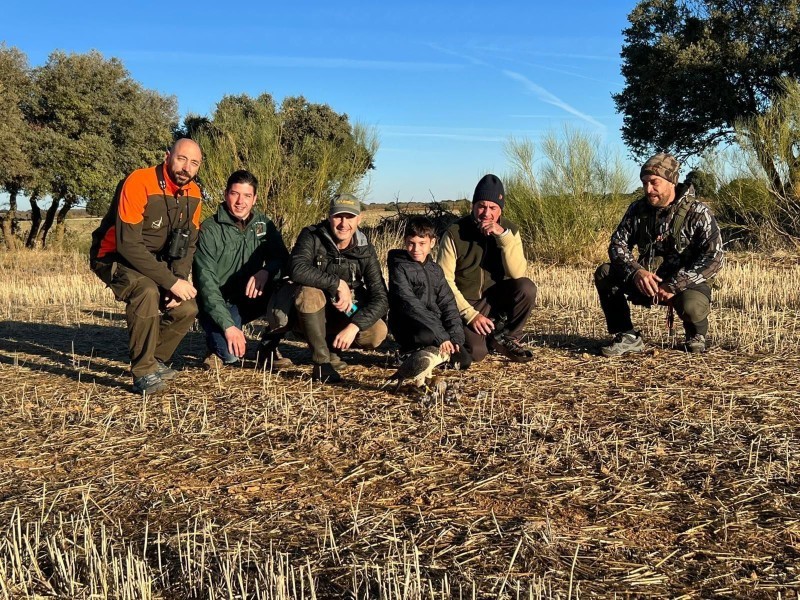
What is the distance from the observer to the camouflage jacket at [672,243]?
5621mm

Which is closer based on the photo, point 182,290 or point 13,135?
point 182,290

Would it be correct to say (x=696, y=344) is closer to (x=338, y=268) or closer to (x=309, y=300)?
(x=338, y=268)

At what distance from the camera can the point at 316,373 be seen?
5094 mm

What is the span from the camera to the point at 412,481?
3.19m

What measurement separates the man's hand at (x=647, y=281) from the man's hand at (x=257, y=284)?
121 inches

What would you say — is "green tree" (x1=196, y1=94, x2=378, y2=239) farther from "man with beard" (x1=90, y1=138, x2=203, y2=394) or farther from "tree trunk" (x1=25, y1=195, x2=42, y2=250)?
"tree trunk" (x1=25, y1=195, x2=42, y2=250)

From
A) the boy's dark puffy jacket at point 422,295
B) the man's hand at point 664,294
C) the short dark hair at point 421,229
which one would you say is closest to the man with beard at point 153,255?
the boy's dark puffy jacket at point 422,295

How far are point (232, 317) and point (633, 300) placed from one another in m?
3.47

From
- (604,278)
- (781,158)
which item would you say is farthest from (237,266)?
(781,158)

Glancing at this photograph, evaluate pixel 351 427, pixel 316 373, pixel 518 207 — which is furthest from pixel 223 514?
pixel 518 207

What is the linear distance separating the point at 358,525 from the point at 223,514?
607mm

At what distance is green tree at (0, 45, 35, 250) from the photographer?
17.4 meters

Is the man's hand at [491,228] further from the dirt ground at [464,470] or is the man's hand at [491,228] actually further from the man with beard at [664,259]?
the man with beard at [664,259]

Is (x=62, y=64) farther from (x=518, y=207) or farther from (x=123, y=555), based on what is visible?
(x=123, y=555)
